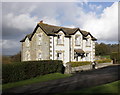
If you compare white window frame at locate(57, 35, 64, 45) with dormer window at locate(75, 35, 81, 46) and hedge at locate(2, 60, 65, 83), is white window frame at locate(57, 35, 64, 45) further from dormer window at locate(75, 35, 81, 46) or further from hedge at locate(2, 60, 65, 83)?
hedge at locate(2, 60, 65, 83)

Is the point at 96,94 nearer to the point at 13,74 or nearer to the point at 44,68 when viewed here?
the point at 13,74

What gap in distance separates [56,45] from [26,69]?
11.9 metres

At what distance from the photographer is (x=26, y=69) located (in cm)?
1620

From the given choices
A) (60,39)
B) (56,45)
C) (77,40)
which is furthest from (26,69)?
(77,40)

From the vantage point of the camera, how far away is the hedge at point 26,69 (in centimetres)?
1425

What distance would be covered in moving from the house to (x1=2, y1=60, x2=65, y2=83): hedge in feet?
22.5

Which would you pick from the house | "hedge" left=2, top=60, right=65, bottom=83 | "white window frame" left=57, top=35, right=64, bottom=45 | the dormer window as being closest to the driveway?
"hedge" left=2, top=60, right=65, bottom=83

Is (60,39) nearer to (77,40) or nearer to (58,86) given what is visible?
(77,40)

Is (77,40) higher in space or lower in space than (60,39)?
higher

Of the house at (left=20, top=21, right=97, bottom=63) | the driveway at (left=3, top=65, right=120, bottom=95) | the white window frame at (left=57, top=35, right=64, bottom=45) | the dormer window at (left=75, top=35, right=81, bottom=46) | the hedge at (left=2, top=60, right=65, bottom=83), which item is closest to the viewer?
→ the driveway at (left=3, top=65, right=120, bottom=95)

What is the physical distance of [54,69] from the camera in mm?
20078

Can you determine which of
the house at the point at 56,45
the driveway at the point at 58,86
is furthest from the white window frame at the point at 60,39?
the driveway at the point at 58,86

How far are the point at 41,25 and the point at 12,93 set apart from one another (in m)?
19.3

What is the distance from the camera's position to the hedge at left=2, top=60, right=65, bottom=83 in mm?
14246
